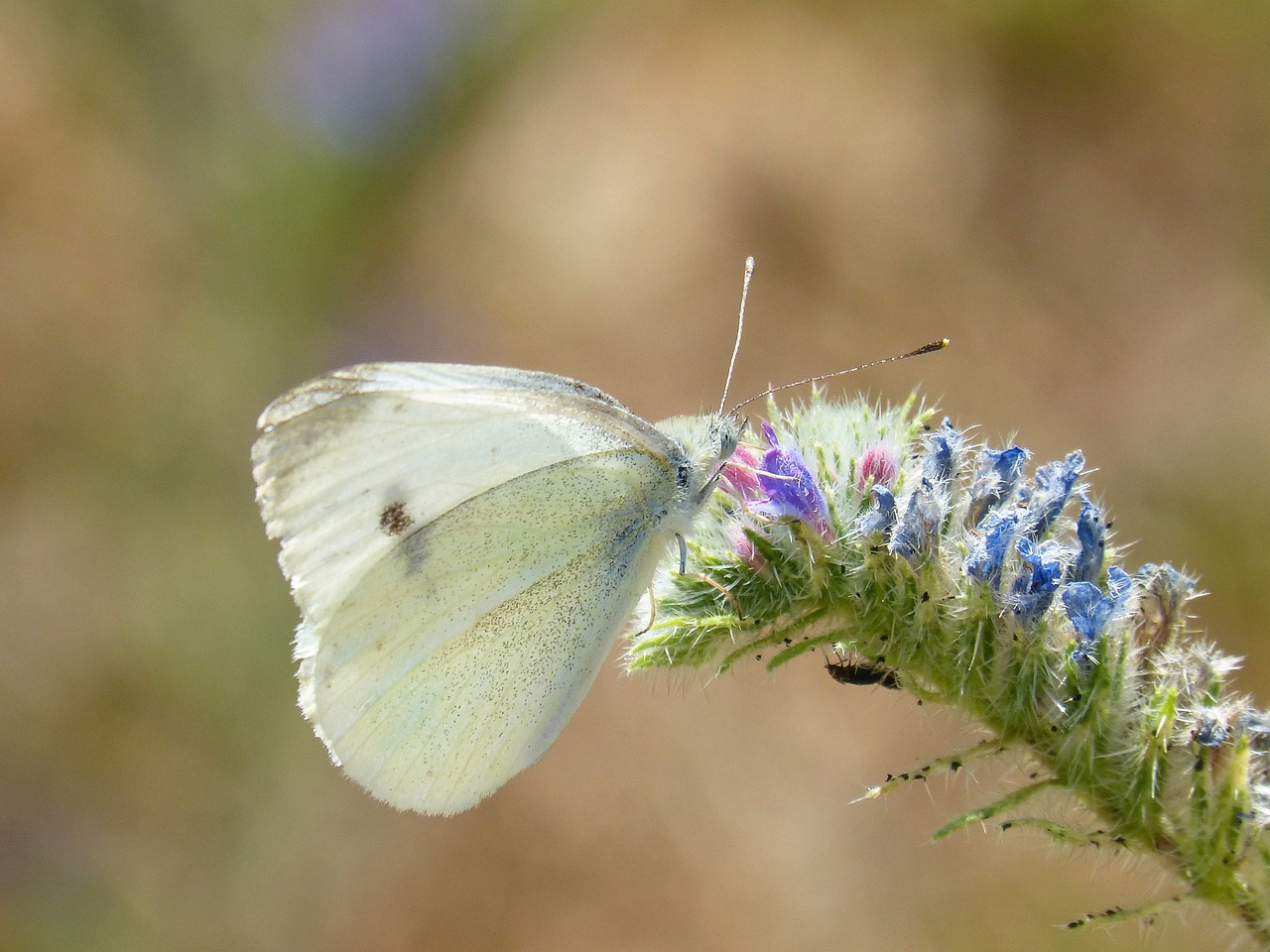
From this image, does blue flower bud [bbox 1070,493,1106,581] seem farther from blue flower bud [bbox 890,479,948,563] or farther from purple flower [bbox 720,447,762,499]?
purple flower [bbox 720,447,762,499]

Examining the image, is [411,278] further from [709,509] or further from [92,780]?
[709,509]

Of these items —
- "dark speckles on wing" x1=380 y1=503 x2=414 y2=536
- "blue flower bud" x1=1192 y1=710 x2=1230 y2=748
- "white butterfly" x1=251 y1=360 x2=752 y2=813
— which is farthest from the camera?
"dark speckles on wing" x1=380 y1=503 x2=414 y2=536

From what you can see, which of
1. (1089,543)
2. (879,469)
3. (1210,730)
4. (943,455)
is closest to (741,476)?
(879,469)

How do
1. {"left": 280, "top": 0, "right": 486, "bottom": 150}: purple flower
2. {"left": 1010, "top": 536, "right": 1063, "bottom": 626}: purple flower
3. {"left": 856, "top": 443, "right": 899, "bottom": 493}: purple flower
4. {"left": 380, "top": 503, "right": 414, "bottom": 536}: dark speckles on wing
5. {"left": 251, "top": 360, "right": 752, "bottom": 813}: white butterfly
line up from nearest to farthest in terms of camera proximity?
{"left": 1010, "top": 536, "right": 1063, "bottom": 626}: purple flower, {"left": 856, "top": 443, "right": 899, "bottom": 493}: purple flower, {"left": 251, "top": 360, "right": 752, "bottom": 813}: white butterfly, {"left": 380, "top": 503, "right": 414, "bottom": 536}: dark speckles on wing, {"left": 280, "top": 0, "right": 486, "bottom": 150}: purple flower

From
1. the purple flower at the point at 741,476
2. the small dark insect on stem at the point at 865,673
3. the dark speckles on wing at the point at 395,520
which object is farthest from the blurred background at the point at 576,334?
the dark speckles on wing at the point at 395,520

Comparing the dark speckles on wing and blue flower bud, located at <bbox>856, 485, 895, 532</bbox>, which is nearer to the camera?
blue flower bud, located at <bbox>856, 485, 895, 532</bbox>

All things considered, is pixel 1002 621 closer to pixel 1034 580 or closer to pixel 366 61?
pixel 1034 580

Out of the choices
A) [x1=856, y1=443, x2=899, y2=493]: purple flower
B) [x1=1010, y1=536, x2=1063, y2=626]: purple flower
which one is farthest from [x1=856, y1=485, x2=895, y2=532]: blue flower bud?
[x1=1010, y1=536, x2=1063, y2=626]: purple flower
